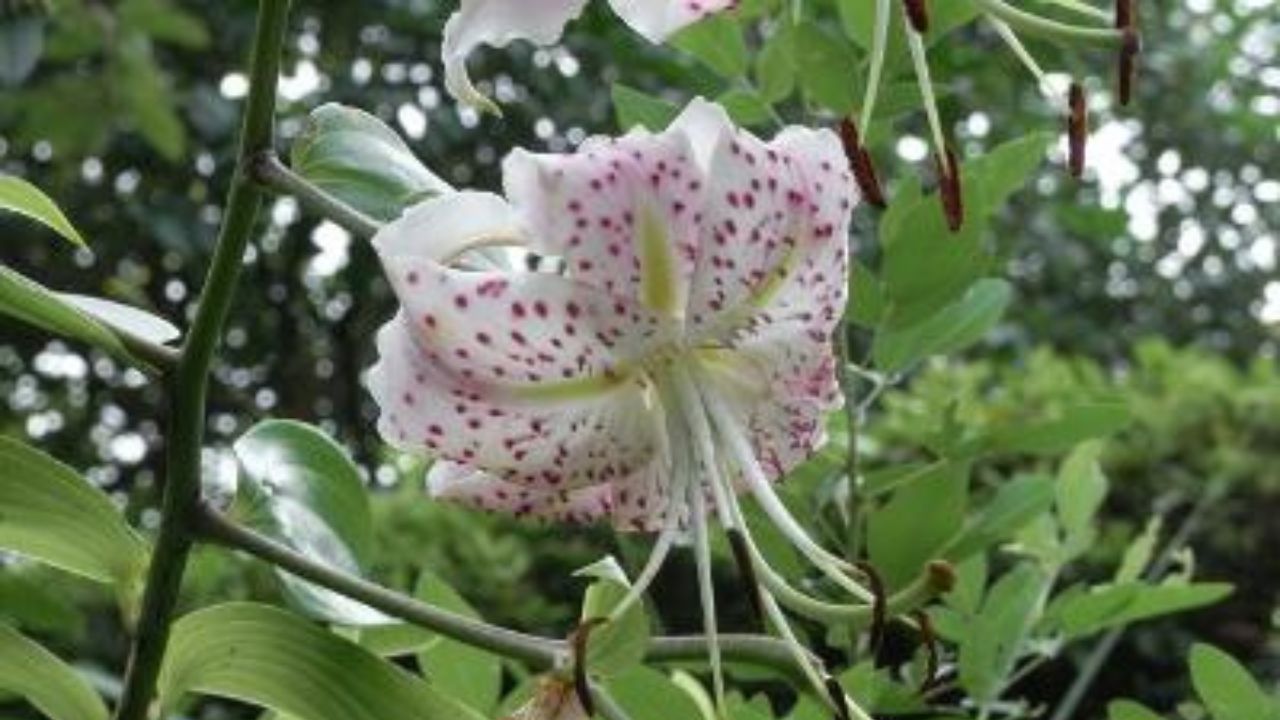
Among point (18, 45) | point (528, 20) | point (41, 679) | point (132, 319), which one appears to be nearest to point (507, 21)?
point (528, 20)

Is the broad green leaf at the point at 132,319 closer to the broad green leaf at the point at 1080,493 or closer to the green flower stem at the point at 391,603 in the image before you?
the green flower stem at the point at 391,603

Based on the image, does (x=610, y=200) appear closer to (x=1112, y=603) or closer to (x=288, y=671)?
(x=288, y=671)

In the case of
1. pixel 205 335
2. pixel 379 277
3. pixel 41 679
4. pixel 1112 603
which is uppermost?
pixel 205 335

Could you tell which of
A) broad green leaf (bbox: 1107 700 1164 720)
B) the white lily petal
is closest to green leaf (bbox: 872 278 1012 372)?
broad green leaf (bbox: 1107 700 1164 720)

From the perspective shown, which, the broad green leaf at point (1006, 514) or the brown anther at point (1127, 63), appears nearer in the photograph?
the brown anther at point (1127, 63)

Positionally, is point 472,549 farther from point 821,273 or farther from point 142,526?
point 821,273

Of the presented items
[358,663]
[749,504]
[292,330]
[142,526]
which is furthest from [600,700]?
[292,330]

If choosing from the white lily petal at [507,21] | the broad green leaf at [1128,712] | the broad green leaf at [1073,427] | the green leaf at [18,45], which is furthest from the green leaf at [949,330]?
the green leaf at [18,45]
